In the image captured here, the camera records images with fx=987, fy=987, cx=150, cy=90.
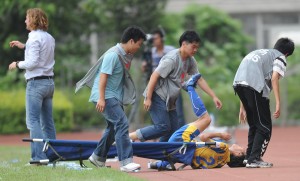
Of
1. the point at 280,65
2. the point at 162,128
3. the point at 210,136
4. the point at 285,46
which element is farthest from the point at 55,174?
the point at 285,46

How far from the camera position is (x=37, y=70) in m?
12.6

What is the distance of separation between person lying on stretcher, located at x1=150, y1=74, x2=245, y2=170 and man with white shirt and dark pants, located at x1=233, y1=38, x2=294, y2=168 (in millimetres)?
199

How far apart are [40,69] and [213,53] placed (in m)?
21.2

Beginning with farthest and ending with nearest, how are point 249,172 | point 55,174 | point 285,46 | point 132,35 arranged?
point 285,46
point 132,35
point 249,172
point 55,174

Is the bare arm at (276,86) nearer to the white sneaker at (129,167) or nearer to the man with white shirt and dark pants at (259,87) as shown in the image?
the man with white shirt and dark pants at (259,87)

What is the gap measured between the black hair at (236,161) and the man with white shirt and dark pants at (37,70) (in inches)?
91.7

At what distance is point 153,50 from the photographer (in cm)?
1653

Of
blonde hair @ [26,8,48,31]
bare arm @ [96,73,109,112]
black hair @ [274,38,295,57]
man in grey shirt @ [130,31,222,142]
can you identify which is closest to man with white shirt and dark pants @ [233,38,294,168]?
black hair @ [274,38,295,57]

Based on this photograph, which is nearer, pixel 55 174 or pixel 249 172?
pixel 55 174

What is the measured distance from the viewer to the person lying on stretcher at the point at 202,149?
1205 centimetres

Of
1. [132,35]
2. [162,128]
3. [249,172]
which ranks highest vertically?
[132,35]

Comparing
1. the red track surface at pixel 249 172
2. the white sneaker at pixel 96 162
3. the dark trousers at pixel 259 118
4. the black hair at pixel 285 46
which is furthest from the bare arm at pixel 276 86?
the white sneaker at pixel 96 162

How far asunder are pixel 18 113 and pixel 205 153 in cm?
1302

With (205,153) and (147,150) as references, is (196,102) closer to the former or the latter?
(205,153)
